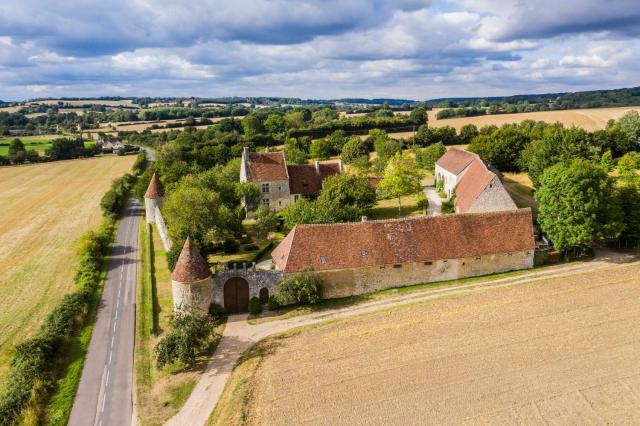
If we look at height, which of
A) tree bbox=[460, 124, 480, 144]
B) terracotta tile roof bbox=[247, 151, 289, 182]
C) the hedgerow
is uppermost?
tree bbox=[460, 124, 480, 144]

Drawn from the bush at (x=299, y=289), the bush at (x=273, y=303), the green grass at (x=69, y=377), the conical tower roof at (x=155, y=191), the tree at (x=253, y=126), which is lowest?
the green grass at (x=69, y=377)

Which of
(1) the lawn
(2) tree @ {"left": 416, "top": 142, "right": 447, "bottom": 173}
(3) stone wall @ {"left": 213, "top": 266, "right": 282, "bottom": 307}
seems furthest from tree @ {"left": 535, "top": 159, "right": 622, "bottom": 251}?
(1) the lawn

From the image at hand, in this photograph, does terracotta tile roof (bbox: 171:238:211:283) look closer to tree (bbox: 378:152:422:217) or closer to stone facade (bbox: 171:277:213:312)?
stone facade (bbox: 171:277:213:312)

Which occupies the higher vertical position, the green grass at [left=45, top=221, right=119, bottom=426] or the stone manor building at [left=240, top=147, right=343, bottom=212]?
the stone manor building at [left=240, top=147, right=343, bottom=212]

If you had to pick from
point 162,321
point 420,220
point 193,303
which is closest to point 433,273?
point 420,220

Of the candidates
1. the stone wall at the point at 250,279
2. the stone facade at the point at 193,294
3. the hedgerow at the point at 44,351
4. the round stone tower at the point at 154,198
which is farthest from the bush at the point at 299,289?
the round stone tower at the point at 154,198

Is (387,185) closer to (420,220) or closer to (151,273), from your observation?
(420,220)

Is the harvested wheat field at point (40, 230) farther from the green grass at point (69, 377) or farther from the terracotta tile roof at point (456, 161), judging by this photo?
the terracotta tile roof at point (456, 161)

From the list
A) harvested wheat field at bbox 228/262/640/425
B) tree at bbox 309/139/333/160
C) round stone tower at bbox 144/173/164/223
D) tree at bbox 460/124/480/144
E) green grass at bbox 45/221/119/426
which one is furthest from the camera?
tree at bbox 460/124/480/144
